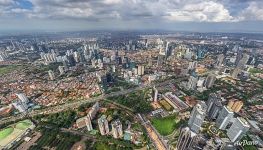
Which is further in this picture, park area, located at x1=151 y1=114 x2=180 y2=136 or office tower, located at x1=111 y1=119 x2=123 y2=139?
park area, located at x1=151 y1=114 x2=180 y2=136

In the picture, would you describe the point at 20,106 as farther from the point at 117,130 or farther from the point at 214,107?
the point at 214,107

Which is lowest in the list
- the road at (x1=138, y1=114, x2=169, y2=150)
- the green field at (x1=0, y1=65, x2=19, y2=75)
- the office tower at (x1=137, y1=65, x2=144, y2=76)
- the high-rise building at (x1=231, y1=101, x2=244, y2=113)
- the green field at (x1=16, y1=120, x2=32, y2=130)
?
the road at (x1=138, y1=114, x2=169, y2=150)

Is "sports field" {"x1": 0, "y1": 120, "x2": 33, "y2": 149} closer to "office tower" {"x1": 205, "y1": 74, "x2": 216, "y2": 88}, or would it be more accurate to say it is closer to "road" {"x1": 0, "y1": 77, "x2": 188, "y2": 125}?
"road" {"x1": 0, "y1": 77, "x2": 188, "y2": 125}

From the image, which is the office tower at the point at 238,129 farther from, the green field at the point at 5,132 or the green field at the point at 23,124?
the green field at the point at 5,132

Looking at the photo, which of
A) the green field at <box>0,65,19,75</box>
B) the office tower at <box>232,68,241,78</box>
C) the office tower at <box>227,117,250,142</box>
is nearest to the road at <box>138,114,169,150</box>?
the office tower at <box>227,117,250,142</box>

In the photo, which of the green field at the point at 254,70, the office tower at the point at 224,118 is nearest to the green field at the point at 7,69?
the office tower at the point at 224,118

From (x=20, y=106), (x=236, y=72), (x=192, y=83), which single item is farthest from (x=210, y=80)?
(x=20, y=106)
